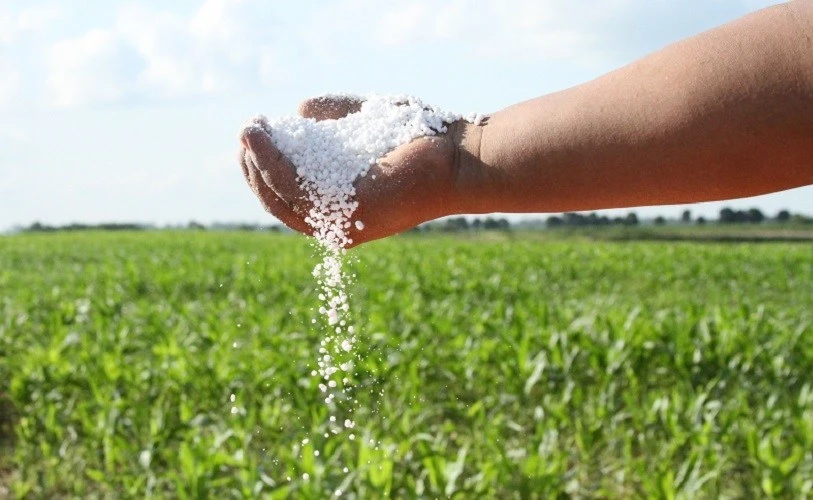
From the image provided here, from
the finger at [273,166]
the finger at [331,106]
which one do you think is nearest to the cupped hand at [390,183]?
the finger at [273,166]

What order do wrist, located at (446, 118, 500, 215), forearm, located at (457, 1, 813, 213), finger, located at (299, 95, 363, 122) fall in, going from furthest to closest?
1. finger, located at (299, 95, 363, 122)
2. wrist, located at (446, 118, 500, 215)
3. forearm, located at (457, 1, 813, 213)

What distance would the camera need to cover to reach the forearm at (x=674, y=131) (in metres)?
1.41

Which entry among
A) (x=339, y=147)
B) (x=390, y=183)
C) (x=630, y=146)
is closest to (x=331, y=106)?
(x=339, y=147)

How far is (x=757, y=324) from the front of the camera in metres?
5.38

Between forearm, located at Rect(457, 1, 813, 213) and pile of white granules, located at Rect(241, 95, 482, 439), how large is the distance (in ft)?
0.50

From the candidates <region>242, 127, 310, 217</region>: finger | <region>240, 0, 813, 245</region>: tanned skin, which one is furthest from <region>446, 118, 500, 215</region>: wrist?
<region>242, 127, 310, 217</region>: finger

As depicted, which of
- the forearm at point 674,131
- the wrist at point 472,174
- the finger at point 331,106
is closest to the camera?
the forearm at point 674,131

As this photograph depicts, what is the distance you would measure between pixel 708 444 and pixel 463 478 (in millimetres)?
906

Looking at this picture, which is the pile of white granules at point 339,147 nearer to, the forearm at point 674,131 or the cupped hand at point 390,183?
the cupped hand at point 390,183

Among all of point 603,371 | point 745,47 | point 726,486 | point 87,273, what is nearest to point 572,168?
point 745,47

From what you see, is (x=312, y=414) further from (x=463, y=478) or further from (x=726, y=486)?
(x=726, y=486)

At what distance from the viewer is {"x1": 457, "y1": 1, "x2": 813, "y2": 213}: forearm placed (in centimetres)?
141

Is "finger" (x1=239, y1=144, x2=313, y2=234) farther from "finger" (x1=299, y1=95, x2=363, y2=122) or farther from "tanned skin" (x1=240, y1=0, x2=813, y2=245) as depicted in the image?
"finger" (x1=299, y1=95, x2=363, y2=122)

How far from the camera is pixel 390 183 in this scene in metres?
1.60
